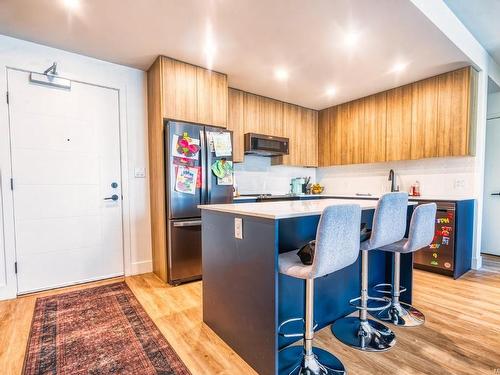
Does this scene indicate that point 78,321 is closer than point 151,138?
Yes

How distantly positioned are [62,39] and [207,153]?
1751 millimetres

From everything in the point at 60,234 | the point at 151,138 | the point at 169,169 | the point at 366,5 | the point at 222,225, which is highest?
the point at 366,5

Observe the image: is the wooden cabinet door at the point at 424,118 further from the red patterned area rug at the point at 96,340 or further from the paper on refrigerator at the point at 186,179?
the red patterned area rug at the point at 96,340

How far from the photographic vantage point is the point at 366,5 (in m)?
1.97

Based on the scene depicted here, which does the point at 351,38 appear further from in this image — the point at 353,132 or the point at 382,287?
the point at 382,287

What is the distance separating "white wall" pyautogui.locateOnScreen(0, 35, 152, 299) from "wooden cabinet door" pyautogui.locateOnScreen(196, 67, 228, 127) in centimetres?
72

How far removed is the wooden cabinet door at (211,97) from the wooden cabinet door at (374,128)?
2.34 metres

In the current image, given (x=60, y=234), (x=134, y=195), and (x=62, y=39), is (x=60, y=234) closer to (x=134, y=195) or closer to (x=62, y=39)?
(x=134, y=195)

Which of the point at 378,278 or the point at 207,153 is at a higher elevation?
the point at 207,153

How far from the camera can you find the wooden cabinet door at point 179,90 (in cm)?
284

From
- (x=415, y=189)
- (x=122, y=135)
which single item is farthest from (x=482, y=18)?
(x=122, y=135)

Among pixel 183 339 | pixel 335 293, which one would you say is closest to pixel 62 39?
pixel 183 339

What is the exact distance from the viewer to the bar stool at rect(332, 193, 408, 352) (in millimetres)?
1644

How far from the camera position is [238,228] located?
5.26 ft
